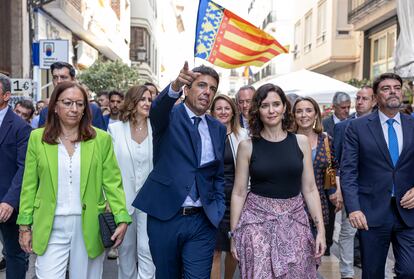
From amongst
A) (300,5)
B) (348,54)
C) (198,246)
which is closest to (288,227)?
(198,246)

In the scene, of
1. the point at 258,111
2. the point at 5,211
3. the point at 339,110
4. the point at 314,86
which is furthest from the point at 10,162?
the point at 314,86

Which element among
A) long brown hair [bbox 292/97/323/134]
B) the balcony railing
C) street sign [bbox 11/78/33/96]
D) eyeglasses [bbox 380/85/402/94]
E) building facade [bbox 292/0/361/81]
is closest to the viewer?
eyeglasses [bbox 380/85/402/94]

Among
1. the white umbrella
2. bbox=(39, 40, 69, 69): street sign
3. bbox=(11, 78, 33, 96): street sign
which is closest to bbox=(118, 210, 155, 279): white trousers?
bbox=(11, 78, 33, 96): street sign

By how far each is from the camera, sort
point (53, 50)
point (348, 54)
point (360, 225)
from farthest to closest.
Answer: point (348, 54)
point (53, 50)
point (360, 225)

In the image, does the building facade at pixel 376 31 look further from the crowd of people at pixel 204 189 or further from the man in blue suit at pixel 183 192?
the man in blue suit at pixel 183 192

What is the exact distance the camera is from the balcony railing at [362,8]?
25.4m

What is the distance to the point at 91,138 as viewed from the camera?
417cm

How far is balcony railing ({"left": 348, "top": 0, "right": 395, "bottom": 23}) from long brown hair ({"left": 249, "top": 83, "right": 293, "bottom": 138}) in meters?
21.8

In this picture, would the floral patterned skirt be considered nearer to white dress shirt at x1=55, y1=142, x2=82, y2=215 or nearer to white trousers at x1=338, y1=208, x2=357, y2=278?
white dress shirt at x1=55, y1=142, x2=82, y2=215

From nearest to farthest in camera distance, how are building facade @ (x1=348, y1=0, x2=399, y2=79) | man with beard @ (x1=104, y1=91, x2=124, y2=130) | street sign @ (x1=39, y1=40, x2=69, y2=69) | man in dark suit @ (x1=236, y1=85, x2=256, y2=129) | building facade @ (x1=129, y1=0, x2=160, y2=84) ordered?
man in dark suit @ (x1=236, y1=85, x2=256, y2=129) → man with beard @ (x1=104, y1=91, x2=124, y2=130) → street sign @ (x1=39, y1=40, x2=69, y2=69) → building facade @ (x1=348, y1=0, x2=399, y2=79) → building facade @ (x1=129, y1=0, x2=160, y2=84)

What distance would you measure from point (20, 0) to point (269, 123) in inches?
607

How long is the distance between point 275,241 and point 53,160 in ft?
5.55

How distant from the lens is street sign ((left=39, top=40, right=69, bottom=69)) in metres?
13.7

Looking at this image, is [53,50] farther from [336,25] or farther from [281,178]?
[336,25]
